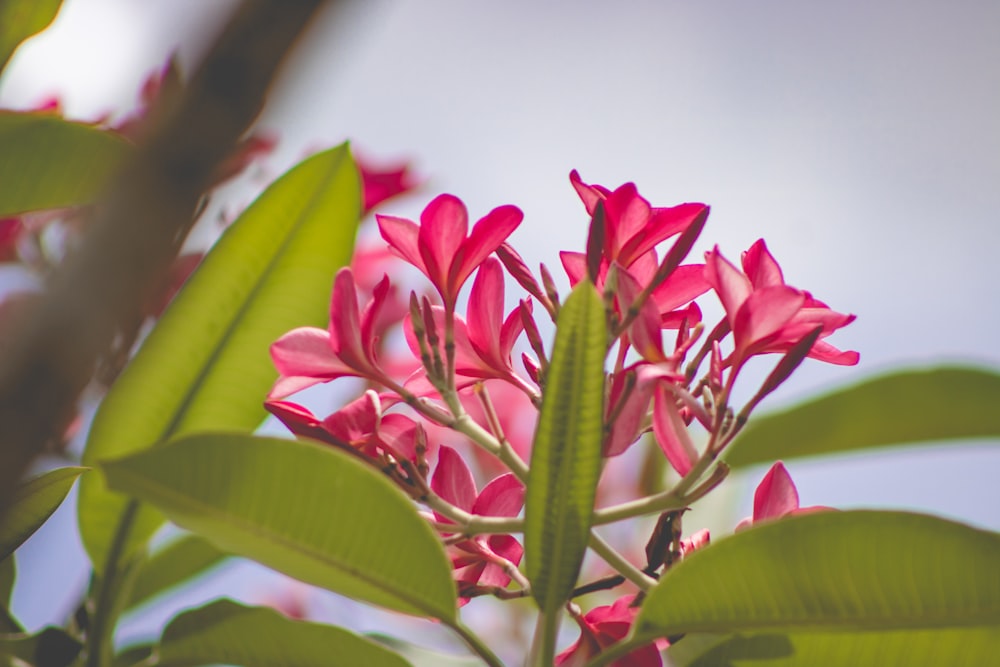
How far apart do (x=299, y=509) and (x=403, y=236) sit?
23 centimetres

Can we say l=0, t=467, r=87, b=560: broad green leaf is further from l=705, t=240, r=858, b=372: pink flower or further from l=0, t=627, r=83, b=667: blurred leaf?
l=705, t=240, r=858, b=372: pink flower

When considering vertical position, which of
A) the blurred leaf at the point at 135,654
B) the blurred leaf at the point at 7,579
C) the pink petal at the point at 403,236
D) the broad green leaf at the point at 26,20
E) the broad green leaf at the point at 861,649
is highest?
the broad green leaf at the point at 26,20

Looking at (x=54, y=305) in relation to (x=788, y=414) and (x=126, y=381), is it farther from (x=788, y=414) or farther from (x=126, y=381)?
(x=126, y=381)

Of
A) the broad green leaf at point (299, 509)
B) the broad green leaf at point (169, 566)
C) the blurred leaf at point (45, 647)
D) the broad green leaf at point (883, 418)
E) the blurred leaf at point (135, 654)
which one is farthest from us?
the broad green leaf at point (169, 566)

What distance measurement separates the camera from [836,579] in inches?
19.9

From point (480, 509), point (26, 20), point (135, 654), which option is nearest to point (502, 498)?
Result: point (480, 509)

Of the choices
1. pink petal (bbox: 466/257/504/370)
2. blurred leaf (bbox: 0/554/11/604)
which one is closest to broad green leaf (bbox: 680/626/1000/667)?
pink petal (bbox: 466/257/504/370)

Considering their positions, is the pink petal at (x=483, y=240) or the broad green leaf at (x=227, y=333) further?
the broad green leaf at (x=227, y=333)

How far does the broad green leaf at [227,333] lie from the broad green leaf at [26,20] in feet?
0.74

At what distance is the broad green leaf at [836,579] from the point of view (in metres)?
0.49

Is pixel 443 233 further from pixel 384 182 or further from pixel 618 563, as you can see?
pixel 384 182

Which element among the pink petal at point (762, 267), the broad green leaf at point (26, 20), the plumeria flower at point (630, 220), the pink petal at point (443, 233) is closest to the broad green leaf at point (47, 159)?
the broad green leaf at point (26, 20)

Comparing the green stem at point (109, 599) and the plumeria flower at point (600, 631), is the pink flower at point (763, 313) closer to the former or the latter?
the plumeria flower at point (600, 631)

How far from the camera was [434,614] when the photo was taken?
1.74 feet
